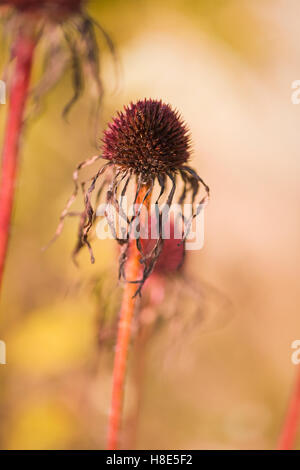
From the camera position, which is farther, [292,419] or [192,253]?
[192,253]

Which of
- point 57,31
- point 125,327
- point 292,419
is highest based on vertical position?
point 57,31

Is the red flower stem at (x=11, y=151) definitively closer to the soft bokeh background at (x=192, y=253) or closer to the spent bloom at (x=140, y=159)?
the spent bloom at (x=140, y=159)

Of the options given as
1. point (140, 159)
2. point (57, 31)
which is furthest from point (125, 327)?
point (57, 31)

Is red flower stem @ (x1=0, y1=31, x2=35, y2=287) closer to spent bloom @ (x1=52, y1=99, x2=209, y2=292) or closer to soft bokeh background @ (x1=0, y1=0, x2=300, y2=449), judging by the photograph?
spent bloom @ (x1=52, y1=99, x2=209, y2=292)

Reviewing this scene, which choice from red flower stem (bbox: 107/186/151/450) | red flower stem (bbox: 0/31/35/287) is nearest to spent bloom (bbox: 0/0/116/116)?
red flower stem (bbox: 0/31/35/287)

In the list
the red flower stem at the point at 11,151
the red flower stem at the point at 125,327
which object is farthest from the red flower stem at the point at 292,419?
the red flower stem at the point at 11,151

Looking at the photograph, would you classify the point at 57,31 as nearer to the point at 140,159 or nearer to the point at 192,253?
the point at 140,159
